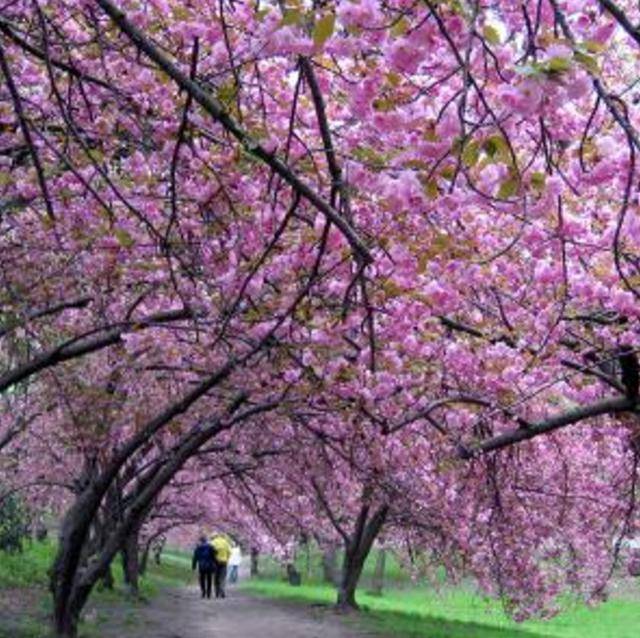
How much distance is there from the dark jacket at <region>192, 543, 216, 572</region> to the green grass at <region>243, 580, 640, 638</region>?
2277 mm

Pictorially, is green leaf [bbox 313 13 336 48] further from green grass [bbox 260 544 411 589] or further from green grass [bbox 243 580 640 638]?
green grass [bbox 260 544 411 589]

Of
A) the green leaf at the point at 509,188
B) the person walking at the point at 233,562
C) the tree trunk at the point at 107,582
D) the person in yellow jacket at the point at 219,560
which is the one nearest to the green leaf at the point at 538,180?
the green leaf at the point at 509,188

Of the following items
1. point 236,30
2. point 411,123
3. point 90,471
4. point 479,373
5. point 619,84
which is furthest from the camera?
point 90,471

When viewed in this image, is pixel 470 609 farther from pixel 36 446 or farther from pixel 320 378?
pixel 320 378

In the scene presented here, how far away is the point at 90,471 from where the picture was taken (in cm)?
1470

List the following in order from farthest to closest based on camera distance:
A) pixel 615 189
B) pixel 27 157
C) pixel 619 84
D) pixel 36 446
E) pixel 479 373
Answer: pixel 36 446, pixel 479 373, pixel 619 84, pixel 27 157, pixel 615 189

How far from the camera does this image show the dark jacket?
26672 mm

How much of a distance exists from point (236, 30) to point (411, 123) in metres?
2.07

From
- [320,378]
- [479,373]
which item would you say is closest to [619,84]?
[479,373]

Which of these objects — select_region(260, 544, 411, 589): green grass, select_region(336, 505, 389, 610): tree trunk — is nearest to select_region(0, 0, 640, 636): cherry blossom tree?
select_region(336, 505, 389, 610): tree trunk

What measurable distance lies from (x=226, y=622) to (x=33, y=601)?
358 centimetres

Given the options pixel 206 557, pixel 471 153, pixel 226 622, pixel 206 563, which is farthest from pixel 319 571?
pixel 471 153

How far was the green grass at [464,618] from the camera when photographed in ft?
64.3

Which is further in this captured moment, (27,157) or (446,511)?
(446,511)
